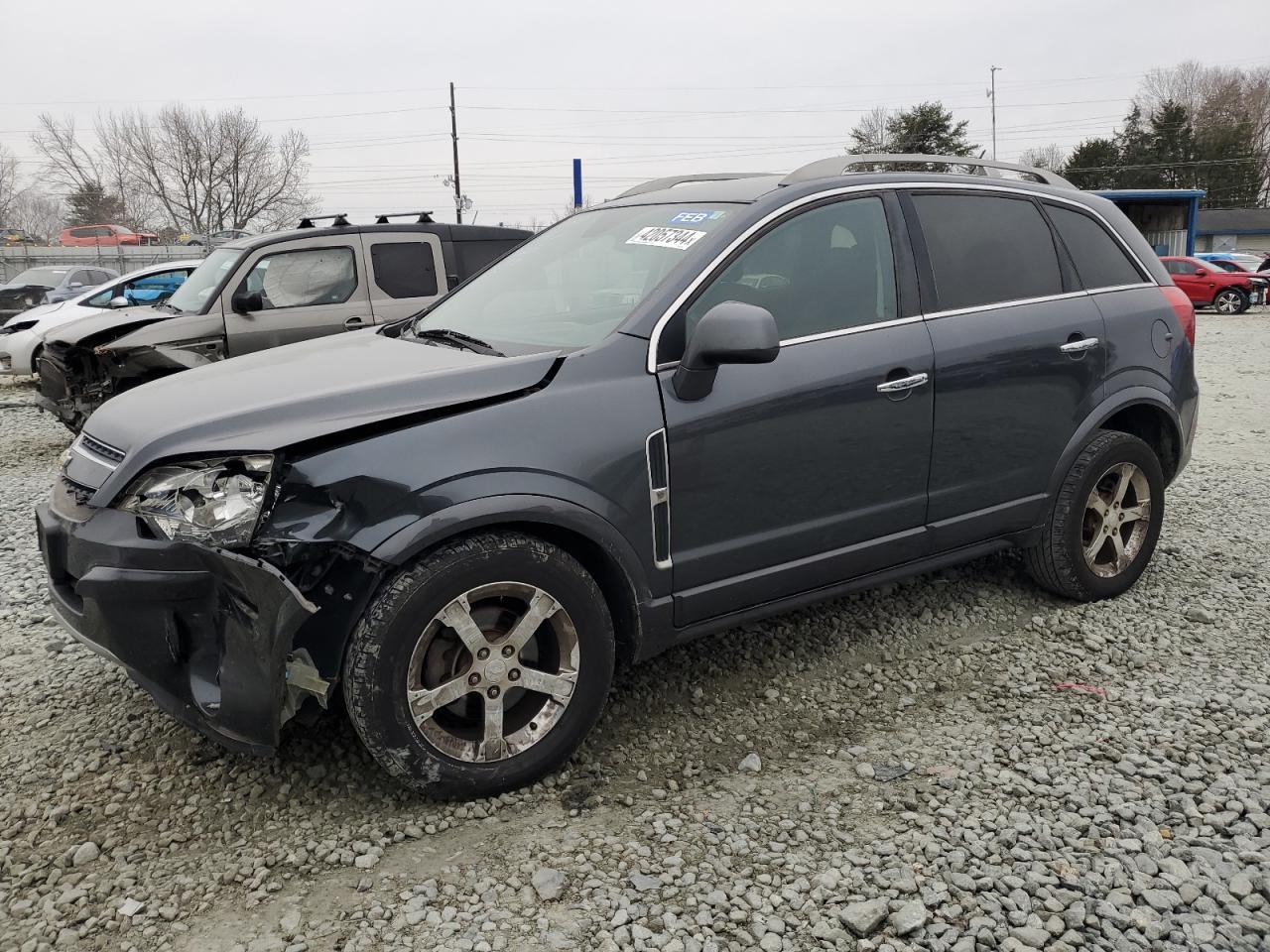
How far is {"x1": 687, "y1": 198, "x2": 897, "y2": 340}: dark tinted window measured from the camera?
10.7 feet

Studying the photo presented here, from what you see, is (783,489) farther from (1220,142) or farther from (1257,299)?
(1220,142)

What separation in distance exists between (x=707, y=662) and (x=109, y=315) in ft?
23.1

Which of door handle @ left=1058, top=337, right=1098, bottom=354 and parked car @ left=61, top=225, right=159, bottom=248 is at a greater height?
parked car @ left=61, top=225, right=159, bottom=248

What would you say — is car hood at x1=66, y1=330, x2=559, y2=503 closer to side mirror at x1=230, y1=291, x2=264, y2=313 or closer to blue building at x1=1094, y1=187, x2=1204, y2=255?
side mirror at x1=230, y1=291, x2=264, y2=313

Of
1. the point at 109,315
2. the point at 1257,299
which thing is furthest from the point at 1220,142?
the point at 109,315

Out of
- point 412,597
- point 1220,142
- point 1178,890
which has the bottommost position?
point 1178,890

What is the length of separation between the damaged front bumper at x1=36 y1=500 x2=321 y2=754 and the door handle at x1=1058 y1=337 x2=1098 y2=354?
3.13m

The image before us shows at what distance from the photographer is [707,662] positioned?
3.88 metres

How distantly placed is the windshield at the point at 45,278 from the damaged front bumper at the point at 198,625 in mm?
19482

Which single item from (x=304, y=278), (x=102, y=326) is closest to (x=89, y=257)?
(x=102, y=326)

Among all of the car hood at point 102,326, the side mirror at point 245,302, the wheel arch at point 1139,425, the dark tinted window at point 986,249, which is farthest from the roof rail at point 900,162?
the car hood at point 102,326

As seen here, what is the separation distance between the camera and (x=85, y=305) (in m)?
13.3

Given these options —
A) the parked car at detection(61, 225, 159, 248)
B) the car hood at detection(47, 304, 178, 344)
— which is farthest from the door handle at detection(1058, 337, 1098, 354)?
the parked car at detection(61, 225, 159, 248)

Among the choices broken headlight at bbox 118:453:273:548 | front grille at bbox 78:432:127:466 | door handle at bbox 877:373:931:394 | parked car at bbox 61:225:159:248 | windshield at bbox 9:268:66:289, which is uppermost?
parked car at bbox 61:225:159:248
